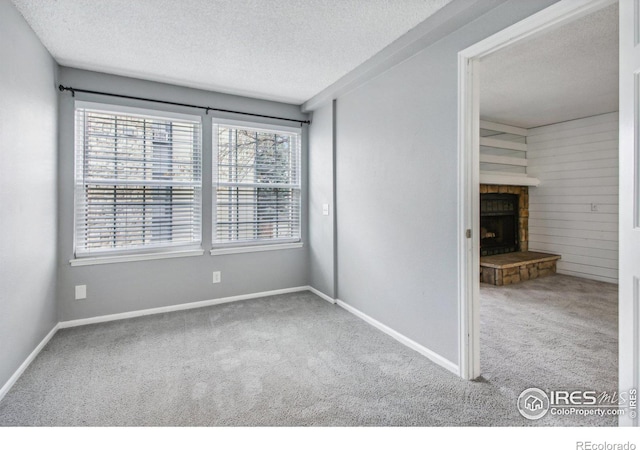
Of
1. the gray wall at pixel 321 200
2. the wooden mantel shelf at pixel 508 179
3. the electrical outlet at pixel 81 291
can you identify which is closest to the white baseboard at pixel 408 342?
the gray wall at pixel 321 200

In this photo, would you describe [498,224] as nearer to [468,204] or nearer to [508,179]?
[508,179]

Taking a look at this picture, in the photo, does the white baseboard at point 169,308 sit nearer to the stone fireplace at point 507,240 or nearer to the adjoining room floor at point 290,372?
the adjoining room floor at point 290,372

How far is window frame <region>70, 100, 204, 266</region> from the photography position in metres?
2.91

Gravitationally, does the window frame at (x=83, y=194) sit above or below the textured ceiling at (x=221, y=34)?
below

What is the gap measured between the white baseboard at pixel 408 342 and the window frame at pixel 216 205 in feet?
3.76

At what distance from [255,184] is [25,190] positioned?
2020mm

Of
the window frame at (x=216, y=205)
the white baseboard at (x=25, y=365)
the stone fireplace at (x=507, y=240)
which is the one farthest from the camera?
the stone fireplace at (x=507, y=240)

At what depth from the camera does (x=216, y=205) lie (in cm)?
355

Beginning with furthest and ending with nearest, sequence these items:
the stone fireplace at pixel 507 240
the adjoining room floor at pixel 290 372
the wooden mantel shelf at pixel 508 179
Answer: the wooden mantel shelf at pixel 508 179
the stone fireplace at pixel 507 240
the adjoining room floor at pixel 290 372

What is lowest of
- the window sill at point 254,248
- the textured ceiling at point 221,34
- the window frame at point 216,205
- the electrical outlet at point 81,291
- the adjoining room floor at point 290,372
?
the adjoining room floor at point 290,372

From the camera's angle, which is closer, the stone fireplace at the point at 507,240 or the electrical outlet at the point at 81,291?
Answer: the electrical outlet at the point at 81,291

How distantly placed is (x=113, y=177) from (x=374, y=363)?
2.88m

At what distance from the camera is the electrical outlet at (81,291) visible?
2936 mm

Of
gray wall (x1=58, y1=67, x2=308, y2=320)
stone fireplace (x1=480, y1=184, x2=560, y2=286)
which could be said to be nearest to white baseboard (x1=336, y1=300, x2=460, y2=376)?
gray wall (x1=58, y1=67, x2=308, y2=320)
